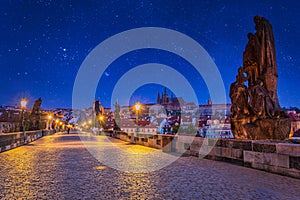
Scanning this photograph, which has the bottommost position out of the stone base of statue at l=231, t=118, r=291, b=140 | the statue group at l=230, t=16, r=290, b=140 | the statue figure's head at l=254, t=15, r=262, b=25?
the stone base of statue at l=231, t=118, r=291, b=140

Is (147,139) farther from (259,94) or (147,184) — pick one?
(147,184)

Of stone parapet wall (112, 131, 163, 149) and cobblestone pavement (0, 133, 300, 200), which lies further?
stone parapet wall (112, 131, 163, 149)

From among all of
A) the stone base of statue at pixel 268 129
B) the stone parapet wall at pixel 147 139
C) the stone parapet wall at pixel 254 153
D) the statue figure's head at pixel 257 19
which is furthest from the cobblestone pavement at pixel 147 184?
the statue figure's head at pixel 257 19

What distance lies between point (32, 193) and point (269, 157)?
576cm

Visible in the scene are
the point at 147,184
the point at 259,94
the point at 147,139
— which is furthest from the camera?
the point at 147,139

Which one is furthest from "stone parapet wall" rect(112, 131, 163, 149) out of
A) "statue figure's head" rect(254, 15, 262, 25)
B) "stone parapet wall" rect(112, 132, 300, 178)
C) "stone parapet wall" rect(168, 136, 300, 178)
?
"statue figure's head" rect(254, 15, 262, 25)

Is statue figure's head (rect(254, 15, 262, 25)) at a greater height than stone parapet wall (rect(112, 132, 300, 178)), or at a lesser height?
greater

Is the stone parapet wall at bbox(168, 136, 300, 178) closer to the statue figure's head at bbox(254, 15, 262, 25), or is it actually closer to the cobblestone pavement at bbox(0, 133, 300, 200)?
the cobblestone pavement at bbox(0, 133, 300, 200)

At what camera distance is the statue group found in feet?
42.6

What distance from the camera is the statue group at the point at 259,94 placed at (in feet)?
42.6

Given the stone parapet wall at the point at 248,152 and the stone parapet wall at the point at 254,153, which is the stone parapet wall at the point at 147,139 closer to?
the stone parapet wall at the point at 248,152

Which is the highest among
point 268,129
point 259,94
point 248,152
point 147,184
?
point 259,94

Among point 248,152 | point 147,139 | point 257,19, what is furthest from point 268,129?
point 257,19

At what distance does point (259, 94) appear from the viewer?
1367 centimetres
